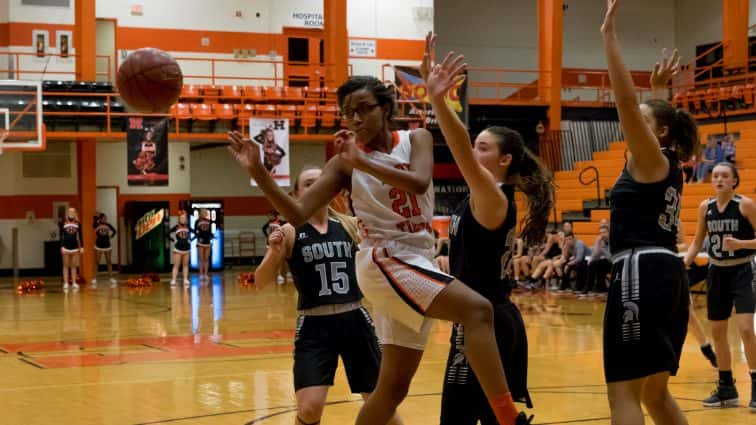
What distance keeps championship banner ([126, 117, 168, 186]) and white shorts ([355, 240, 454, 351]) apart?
57.3 ft

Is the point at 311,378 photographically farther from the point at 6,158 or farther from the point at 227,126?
the point at 6,158

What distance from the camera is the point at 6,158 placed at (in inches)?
1029

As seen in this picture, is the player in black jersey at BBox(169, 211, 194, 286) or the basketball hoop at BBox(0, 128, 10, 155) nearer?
the basketball hoop at BBox(0, 128, 10, 155)

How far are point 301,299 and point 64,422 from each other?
2660 mm

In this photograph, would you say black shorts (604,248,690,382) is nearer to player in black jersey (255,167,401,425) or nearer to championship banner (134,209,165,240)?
player in black jersey (255,167,401,425)

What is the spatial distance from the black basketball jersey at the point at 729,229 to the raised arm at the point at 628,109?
378 centimetres

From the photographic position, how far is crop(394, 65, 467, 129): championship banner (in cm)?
2316

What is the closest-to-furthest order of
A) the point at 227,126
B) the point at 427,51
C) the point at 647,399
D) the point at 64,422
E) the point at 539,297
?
the point at 427,51 → the point at 647,399 → the point at 64,422 → the point at 539,297 → the point at 227,126

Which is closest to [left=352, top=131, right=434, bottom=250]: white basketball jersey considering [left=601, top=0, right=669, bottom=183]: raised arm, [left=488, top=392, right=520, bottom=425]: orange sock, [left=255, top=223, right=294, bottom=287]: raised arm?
[left=488, top=392, right=520, bottom=425]: orange sock

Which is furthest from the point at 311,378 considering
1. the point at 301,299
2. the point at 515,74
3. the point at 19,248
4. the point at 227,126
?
the point at 515,74

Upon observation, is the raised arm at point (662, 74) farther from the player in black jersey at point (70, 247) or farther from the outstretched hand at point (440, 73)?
the player in black jersey at point (70, 247)

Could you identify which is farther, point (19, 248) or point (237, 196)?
point (237, 196)

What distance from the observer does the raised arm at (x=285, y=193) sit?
397 centimetres

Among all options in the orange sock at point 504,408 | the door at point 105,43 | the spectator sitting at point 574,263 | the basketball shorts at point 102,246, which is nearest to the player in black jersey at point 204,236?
the basketball shorts at point 102,246
